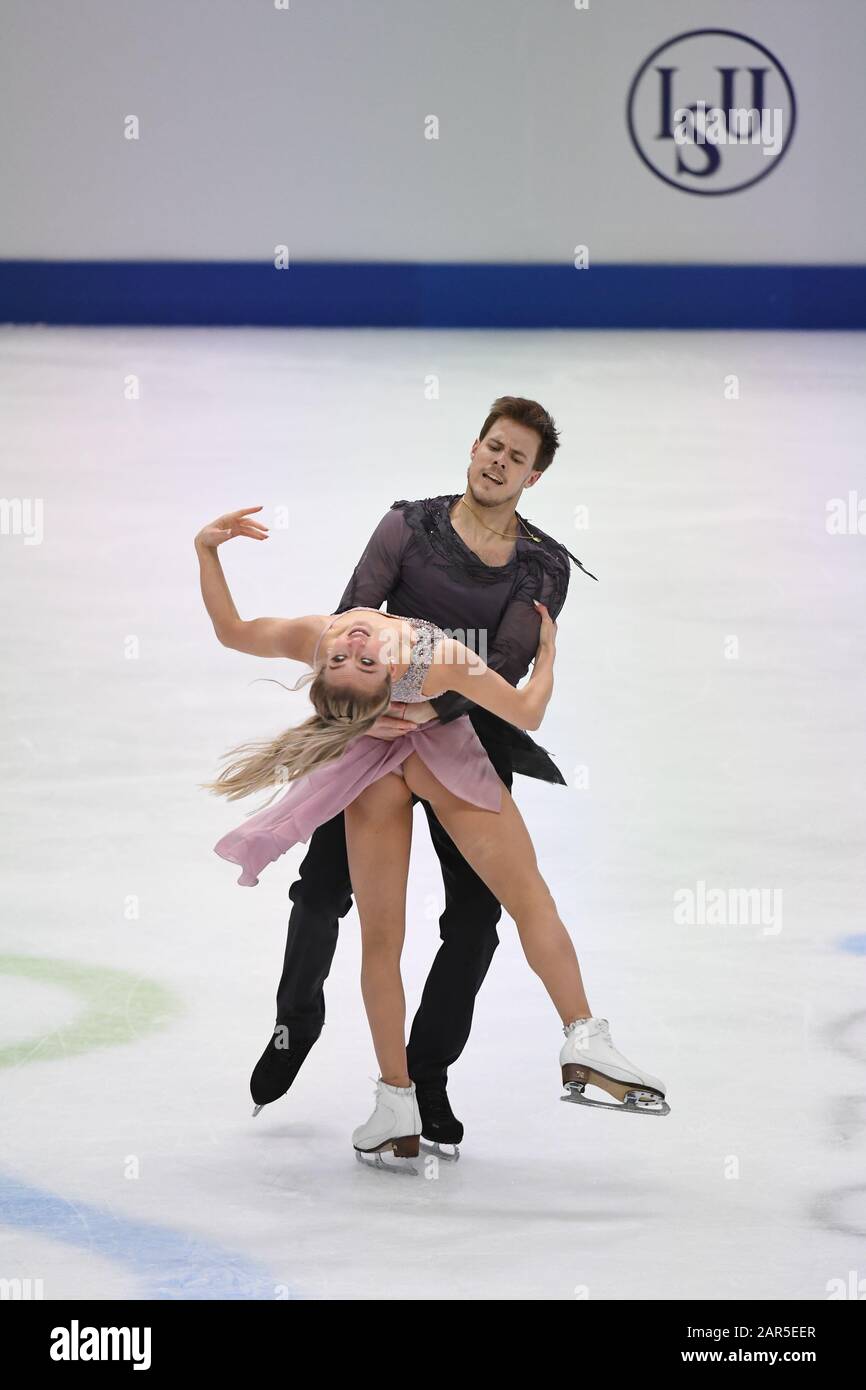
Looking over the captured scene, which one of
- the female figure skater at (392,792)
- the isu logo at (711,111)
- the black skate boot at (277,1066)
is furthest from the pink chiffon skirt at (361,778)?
the isu logo at (711,111)

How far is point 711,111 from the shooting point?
11.8m

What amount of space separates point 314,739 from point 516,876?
345 millimetres

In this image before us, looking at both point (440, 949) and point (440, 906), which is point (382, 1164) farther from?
point (440, 906)

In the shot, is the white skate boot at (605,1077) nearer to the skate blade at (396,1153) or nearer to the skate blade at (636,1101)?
the skate blade at (636,1101)

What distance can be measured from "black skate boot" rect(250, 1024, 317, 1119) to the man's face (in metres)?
0.86

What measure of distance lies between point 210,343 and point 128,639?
5.91m

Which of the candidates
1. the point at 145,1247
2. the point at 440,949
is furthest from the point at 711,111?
the point at 145,1247

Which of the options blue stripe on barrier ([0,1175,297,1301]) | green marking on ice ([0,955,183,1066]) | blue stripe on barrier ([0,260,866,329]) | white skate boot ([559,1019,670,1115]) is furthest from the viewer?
blue stripe on barrier ([0,260,866,329])

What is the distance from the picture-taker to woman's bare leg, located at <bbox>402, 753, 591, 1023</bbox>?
283 centimetres

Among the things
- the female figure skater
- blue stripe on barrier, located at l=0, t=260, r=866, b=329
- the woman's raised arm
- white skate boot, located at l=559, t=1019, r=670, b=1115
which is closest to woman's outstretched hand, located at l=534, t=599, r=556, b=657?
the female figure skater

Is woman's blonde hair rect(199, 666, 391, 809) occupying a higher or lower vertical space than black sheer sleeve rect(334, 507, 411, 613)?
lower

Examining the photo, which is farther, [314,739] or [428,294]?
[428,294]

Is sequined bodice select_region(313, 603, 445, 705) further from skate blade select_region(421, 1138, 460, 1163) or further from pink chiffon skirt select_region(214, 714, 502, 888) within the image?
skate blade select_region(421, 1138, 460, 1163)

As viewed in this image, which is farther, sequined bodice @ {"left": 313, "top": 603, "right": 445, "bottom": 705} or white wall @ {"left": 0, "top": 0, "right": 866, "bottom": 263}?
white wall @ {"left": 0, "top": 0, "right": 866, "bottom": 263}
